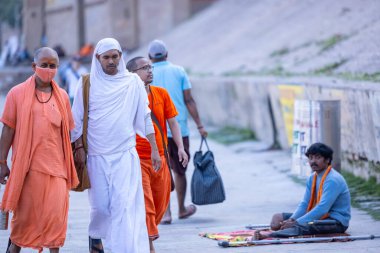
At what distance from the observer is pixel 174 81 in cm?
1065

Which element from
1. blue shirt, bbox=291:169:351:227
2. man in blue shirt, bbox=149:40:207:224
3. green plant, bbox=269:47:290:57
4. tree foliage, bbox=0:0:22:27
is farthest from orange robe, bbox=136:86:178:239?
tree foliage, bbox=0:0:22:27

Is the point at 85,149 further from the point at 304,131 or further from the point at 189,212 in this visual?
the point at 304,131

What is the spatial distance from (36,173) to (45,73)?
0.72 metres

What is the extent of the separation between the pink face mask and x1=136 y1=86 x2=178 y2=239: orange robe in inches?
38.2

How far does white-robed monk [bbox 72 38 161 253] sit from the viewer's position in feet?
25.5

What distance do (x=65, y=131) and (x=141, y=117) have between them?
26.7 inches

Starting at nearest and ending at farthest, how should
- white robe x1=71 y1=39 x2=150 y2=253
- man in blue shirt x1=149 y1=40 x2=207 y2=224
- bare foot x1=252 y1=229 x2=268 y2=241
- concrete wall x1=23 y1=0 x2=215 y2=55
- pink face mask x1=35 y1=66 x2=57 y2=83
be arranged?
1. pink face mask x1=35 y1=66 x2=57 y2=83
2. white robe x1=71 y1=39 x2=150 y2=253
3. bare foot x1=252 y1=229 x2=268 y2=241
4. man in blue shirt x1=149 y1=40 x2=207 y2=224
5. concrete wall x1=23 y1=0 x2=215 y2=55

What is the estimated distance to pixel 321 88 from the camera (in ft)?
45.3

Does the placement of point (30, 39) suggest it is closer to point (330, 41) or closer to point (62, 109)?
point (330, 41)

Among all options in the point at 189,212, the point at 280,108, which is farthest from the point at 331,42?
the point at 189,212

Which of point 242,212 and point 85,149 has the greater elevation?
point 85,149

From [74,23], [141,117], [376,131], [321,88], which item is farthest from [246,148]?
[74,23]

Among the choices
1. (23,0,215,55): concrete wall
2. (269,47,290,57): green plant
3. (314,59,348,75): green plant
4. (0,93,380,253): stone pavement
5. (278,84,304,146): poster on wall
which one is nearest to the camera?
(0,93,380,253): stone pavement

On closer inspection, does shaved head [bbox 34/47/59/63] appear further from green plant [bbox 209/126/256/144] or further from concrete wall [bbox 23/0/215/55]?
concrete wall [bbox 23/0/215/55]
